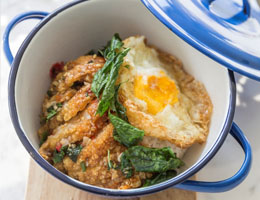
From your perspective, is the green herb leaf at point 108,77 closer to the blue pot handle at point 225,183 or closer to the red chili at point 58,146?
the red chili at point 58,146

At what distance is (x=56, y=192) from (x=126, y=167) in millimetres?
411

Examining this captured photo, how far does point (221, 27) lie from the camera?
1.39 metres

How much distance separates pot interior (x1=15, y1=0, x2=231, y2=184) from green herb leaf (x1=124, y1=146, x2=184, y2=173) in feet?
0.55

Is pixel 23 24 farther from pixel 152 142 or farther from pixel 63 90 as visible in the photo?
pixel 152 142

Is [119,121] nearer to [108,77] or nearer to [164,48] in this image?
[108,77]

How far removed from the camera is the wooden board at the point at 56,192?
1765 mm

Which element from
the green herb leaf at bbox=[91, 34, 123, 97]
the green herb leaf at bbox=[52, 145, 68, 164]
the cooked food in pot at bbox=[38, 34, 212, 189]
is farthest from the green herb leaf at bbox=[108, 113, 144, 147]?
the green herb leaf at bbox=[52, 145, 68, 164]

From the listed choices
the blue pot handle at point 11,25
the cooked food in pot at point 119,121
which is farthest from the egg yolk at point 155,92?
the blue pot handle at point 11,25

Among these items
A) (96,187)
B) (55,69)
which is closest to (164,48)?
(55,69)

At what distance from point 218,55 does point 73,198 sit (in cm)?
97

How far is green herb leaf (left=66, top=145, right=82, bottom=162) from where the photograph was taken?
162 cm

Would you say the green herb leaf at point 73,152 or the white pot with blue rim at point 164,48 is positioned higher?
the white pot with blue rim at point 164,48

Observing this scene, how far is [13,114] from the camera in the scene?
1504 mm

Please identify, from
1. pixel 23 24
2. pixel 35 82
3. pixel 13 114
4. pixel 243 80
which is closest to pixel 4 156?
pixel 35 82
